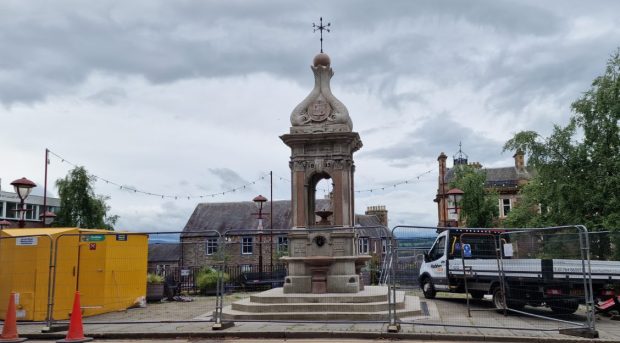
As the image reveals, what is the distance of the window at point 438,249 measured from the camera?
17.8 meters

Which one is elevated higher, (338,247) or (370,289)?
(338,247)

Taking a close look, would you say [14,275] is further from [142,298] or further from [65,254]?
[142,298]

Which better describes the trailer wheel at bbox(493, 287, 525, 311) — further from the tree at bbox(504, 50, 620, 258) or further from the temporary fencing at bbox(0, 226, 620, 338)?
the tree at bbox(504, 50, 620, 258)

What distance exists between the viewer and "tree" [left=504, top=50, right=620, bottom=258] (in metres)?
26.3

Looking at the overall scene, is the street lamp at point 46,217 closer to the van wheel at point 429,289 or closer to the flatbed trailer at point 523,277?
the van wheel at point 429,289

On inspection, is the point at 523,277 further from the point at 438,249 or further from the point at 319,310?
the point at 319,310

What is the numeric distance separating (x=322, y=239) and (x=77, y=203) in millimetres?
32339

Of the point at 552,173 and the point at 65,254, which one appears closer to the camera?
the point at 65,254

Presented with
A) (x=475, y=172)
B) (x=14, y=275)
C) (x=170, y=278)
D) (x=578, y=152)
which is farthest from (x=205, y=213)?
(x=14, y=275)

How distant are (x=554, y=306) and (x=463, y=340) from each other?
3.68 metres

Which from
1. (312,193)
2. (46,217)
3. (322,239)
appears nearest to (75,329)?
(322,239)

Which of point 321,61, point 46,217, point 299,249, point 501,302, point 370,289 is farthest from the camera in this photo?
point 46,217

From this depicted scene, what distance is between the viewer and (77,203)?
41.6 meters

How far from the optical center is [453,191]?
22906mm
